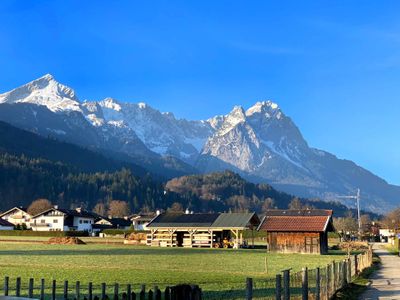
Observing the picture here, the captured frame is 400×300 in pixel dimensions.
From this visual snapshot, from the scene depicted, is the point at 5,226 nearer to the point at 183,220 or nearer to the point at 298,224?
the point at 183,220

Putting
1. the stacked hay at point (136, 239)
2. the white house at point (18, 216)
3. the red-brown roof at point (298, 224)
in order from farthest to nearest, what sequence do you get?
the white house at point (18, 216), the stacked hay at point (136, 239), the red-brown roof at point (298, 224)

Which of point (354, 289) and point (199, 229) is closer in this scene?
point (354, 289)

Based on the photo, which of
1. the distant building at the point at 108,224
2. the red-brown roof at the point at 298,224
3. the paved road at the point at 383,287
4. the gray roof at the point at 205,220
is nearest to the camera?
the paved road at the point at 383,287

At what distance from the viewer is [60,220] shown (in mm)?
143750

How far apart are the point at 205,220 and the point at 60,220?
73530mm

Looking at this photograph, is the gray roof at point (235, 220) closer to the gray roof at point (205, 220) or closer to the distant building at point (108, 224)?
the gray roof at point (205, 220)

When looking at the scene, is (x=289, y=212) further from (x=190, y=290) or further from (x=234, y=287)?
(x=190, y=290)

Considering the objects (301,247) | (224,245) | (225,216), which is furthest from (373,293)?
(225,216)

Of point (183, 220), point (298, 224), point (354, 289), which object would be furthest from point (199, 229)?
point (354, 289)

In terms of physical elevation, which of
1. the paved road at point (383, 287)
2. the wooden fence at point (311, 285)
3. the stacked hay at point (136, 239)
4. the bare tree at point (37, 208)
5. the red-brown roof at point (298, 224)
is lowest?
the stacked hay at point (136, 239)

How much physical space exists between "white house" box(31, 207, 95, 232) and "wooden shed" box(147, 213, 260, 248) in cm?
6727

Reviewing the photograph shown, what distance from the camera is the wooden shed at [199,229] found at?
77125 mm

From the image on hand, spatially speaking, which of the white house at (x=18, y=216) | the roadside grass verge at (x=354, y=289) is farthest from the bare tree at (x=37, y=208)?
the roadside grass verge at (x=354, y=289)

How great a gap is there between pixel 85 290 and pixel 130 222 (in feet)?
514
